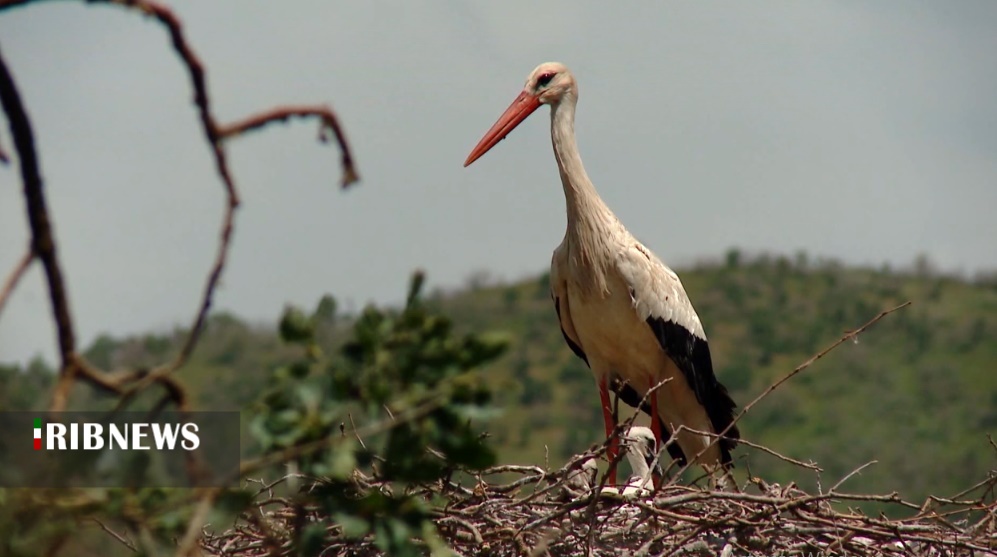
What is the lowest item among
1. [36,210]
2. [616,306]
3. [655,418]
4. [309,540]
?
[655,418]

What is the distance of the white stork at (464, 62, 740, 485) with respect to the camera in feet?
22.9

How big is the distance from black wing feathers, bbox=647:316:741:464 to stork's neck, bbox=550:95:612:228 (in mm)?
555

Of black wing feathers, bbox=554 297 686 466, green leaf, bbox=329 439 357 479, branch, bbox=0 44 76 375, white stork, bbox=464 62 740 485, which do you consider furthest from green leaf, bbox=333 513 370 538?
black wing feathers, bbox=554 297 686 466

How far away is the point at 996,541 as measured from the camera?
539 cm

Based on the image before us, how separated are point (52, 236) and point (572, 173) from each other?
5021mm

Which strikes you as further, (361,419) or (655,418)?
(655,418)

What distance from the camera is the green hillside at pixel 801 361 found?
110ft

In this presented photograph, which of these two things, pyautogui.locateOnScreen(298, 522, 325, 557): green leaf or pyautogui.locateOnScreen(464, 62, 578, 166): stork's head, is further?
pyautogui.locateOnScreen(464, 62, 578, 166): stork's head

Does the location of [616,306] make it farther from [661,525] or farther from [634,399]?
[661,525]

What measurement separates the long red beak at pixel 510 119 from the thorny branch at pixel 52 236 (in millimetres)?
4892

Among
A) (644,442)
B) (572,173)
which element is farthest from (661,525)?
(572,173)

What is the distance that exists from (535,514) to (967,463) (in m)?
28.7

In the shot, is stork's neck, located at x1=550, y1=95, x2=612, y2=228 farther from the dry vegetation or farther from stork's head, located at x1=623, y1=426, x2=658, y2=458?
the dry vegetation

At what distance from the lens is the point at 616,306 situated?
7.01 meters
